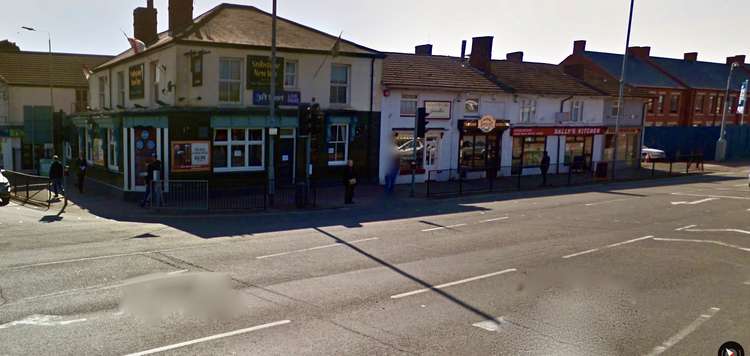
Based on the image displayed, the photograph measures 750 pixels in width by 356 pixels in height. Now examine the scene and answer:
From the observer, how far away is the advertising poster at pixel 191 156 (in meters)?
21.5

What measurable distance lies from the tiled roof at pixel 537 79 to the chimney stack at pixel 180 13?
1775cm

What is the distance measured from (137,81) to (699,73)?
Result: 191 ft

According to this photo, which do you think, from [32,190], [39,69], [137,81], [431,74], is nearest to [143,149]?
[137,81]

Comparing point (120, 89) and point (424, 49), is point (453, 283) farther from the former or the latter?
point (424, 49)

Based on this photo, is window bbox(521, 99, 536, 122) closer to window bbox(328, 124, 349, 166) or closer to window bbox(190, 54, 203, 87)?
window bbox(328, 124, 349, 166)

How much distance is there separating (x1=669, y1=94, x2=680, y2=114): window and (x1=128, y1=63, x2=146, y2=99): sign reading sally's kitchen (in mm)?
49723

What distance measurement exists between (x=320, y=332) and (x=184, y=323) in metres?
1.97

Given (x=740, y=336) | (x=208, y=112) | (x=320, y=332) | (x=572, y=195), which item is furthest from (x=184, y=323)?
(x=572, y=195)

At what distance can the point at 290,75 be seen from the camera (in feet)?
79.3

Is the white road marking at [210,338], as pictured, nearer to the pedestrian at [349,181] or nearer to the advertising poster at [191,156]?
the pedestrian at [349,181]

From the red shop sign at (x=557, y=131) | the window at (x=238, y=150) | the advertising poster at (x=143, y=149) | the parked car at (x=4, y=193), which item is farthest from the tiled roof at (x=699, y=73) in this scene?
the parked car at (x=4, y=193)

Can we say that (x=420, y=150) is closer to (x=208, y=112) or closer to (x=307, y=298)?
(x=208, y=112)

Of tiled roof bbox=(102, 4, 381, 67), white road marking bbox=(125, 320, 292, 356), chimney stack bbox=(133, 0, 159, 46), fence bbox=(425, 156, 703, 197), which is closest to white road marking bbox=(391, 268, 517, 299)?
white road marking bbox=(125, 320, 292, 356)

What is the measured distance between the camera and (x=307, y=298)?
8.98m
